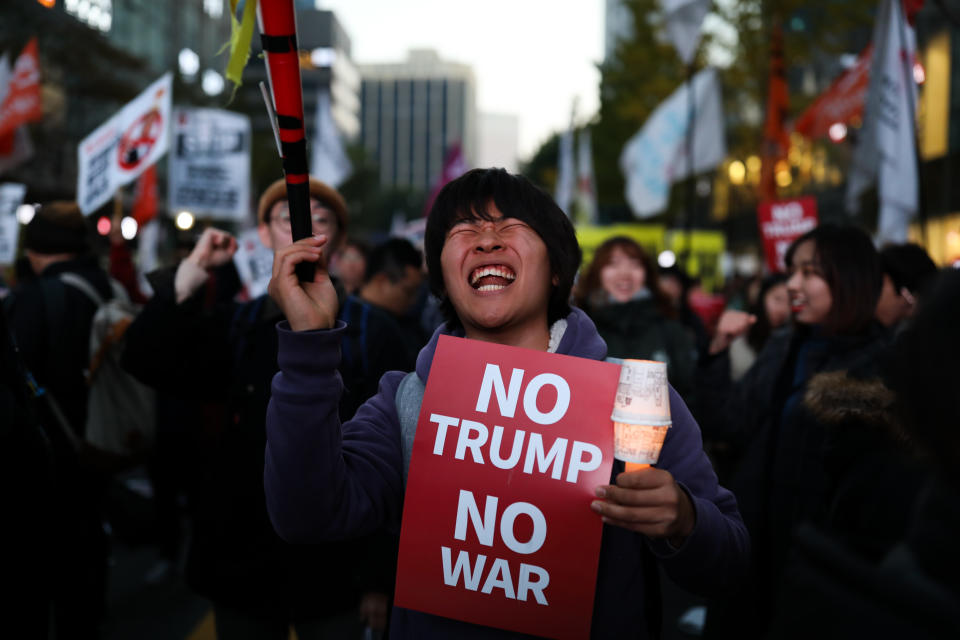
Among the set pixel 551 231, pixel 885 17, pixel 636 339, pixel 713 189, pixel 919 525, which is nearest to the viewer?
pixel 919 525

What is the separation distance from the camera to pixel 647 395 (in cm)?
143

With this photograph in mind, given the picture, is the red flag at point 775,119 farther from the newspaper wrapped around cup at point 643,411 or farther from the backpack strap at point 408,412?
the newspaper wrapped around cup at point 643,411

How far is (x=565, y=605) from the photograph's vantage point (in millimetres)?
1596

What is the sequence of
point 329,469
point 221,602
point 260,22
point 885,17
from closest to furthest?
point 260,22, point 329,469, point 221,602, point 885,17

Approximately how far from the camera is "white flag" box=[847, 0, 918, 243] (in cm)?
587

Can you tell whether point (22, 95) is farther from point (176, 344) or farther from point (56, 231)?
point (176, 344)

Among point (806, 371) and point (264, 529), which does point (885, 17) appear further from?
point (264, 529)

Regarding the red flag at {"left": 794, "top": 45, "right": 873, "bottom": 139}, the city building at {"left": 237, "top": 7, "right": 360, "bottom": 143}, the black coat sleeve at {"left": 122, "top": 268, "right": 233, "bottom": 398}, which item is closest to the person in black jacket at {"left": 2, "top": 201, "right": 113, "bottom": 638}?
the black coat sleeve at {"left": 122, "top": 268, "right": 233, "bottom": 398}

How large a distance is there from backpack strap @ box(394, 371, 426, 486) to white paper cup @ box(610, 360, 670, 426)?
1.69 feet

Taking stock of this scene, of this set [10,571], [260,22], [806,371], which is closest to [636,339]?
[806,371]

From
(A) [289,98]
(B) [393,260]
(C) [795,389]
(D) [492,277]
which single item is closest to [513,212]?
(D) [492,277]

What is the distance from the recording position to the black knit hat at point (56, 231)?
161 inches

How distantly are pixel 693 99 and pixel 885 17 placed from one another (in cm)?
515

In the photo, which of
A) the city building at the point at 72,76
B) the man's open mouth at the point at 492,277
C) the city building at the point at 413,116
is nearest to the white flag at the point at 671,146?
the man's open mouth at the point at 492,277
